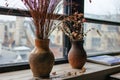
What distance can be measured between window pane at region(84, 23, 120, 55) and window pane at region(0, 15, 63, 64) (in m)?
0.88

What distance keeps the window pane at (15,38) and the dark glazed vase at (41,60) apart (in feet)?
1.29

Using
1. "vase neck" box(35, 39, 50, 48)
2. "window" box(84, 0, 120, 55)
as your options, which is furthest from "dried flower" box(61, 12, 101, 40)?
"window" box(84, 0, 120, 55)

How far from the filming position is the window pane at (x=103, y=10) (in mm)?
2551

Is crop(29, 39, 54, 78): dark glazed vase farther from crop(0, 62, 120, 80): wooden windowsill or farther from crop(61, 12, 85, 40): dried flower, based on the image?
crop(61, 12, 85, 40): dried flower

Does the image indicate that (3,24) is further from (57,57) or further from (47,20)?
(57,57)

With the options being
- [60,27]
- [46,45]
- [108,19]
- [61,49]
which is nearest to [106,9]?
[108,19]

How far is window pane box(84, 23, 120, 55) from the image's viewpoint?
Answer: 2586 mm

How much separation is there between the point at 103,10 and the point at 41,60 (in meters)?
1.68

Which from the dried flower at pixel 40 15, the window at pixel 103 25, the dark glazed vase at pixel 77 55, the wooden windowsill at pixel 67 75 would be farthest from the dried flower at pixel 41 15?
the window at pixel 103 25

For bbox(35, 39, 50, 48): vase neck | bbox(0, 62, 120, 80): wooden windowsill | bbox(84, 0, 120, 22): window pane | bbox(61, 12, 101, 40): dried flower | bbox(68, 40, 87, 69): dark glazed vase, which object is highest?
bbox(84, 0, 120, 22): window pane

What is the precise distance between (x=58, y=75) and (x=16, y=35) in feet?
1.84

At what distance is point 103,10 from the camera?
282 centimetres

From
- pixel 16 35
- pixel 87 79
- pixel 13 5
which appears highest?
pixel 13 5

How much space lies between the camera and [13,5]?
1789mm
